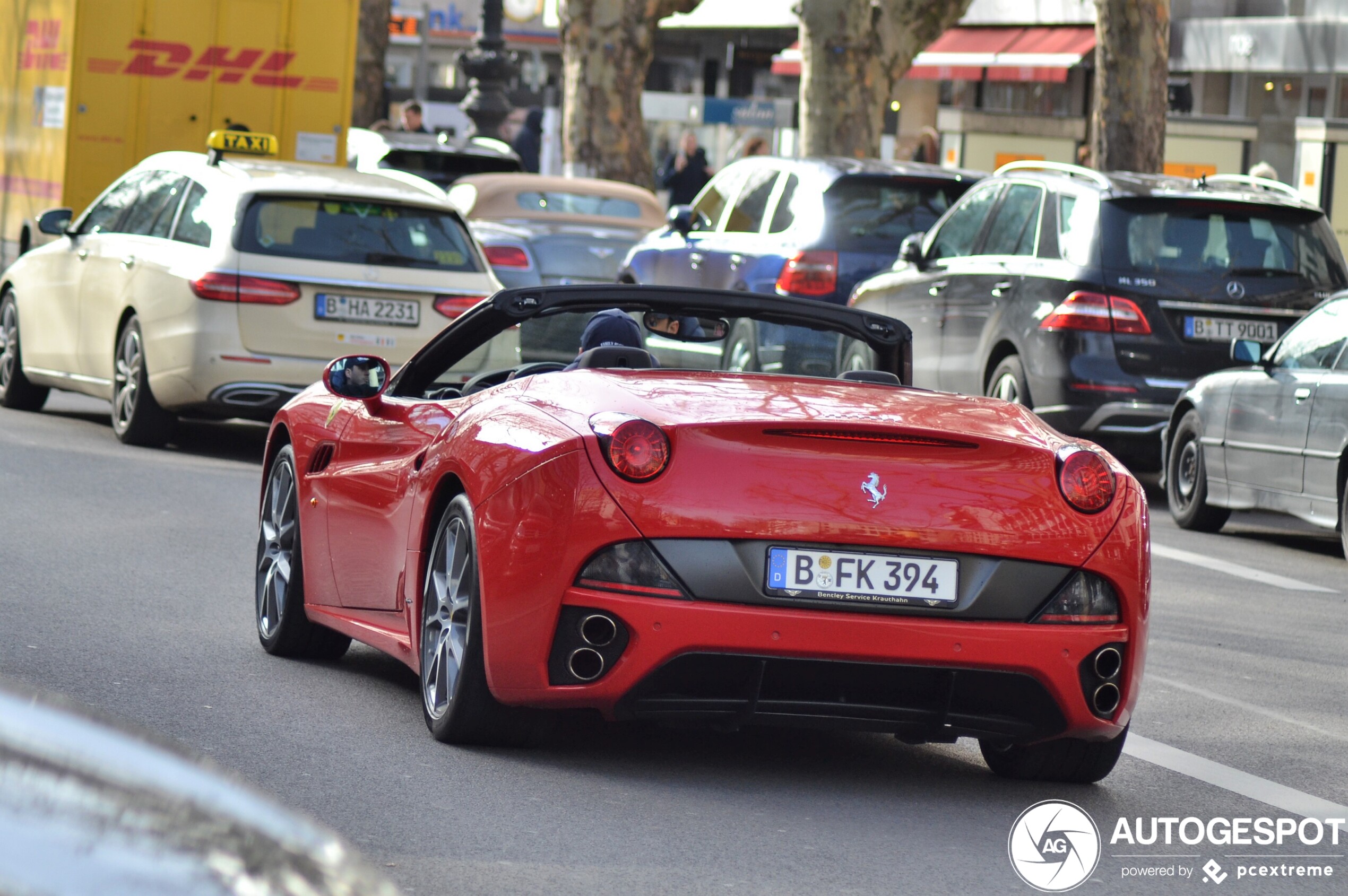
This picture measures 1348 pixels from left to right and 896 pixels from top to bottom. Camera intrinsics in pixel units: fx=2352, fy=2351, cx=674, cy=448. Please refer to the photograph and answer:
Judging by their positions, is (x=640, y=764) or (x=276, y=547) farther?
(x=276, y=547)

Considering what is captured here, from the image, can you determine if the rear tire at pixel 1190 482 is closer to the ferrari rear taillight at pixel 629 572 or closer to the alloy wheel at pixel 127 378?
the alloy wheel at pixel 127 378

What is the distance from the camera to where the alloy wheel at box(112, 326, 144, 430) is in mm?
13320

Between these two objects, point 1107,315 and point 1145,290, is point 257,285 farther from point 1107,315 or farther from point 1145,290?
point 1145,290

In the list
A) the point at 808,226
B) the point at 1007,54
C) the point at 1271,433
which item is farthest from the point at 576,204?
the point at 1007,54

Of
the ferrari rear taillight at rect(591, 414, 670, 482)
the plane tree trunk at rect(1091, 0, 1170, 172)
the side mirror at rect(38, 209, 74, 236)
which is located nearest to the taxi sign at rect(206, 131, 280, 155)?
the side mirror at rect(38, 209, 74, 236)

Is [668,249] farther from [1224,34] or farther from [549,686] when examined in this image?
[1224,34]

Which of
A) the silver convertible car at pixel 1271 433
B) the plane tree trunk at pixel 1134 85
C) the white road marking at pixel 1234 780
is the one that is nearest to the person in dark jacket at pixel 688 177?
the plane tree trunk at pixel 1134 85

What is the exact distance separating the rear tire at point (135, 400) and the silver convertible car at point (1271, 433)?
574 centimetres

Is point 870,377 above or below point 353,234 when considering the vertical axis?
below

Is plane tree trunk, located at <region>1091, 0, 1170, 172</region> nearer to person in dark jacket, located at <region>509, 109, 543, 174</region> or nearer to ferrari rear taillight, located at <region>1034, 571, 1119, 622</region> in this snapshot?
person in dark jacket, located at <region>509, 109, 543, 174</region>

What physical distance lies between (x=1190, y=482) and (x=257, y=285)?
5320mm

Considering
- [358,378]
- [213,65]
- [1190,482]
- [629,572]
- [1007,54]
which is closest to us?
[629,572]

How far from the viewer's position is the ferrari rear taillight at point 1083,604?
546cm

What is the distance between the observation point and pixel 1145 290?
13.6 m
